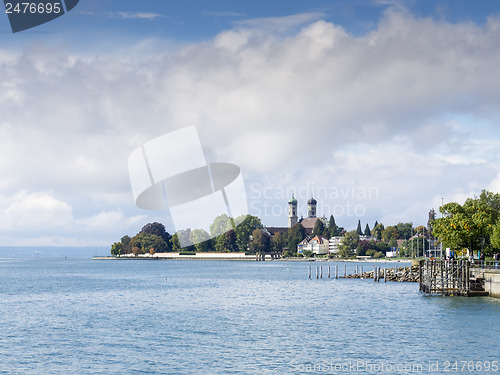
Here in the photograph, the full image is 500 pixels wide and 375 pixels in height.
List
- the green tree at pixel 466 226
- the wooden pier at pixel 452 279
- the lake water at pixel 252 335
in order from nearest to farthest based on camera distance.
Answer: the lake water at pixel 252 335 → the wooden pier at pixel 452 279 → the green tree at pixel 466 226

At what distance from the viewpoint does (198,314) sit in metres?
60.4

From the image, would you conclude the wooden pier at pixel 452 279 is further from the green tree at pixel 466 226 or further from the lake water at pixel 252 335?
the green tree at pixel 466 226

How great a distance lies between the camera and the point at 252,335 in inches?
1821

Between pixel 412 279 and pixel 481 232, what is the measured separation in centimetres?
2142

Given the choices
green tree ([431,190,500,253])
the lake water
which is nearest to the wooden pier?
the lake water

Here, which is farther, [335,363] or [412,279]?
[412,279]

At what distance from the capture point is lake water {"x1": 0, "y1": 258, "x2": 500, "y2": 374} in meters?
35.8

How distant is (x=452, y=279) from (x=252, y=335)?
35.5 metres

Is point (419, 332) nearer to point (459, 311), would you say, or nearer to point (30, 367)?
point (459, 311)

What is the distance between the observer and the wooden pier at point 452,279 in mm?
70500

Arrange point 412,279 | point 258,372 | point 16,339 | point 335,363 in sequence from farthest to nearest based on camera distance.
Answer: point 412,279 < point 16,339 < point 335,363 < point 258,372

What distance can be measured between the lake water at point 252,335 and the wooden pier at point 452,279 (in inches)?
67.0

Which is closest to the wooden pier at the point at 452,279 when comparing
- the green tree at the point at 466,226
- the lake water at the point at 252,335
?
the lake water at the point at 252,335

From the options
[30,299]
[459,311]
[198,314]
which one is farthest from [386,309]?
[30,299]
